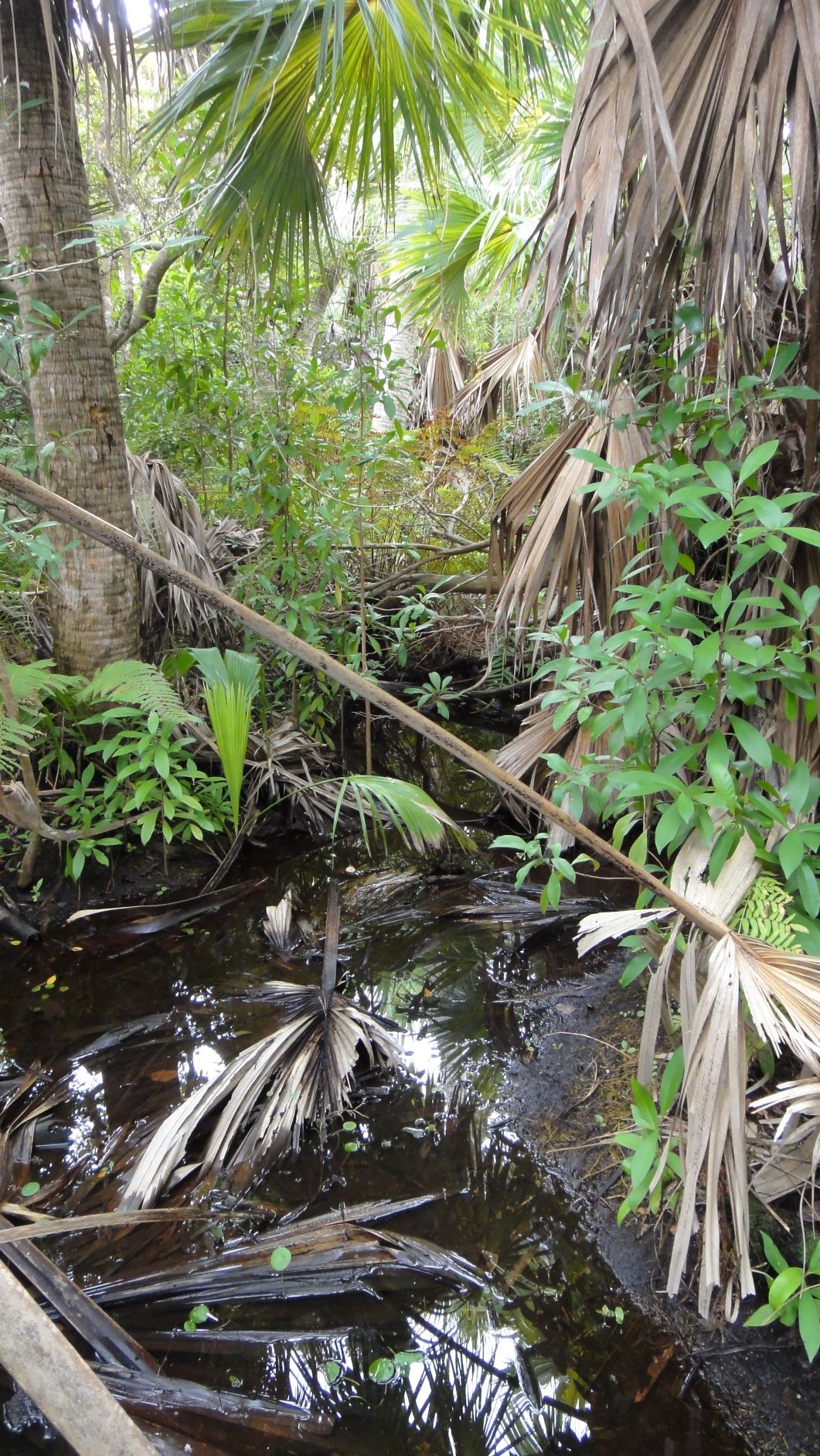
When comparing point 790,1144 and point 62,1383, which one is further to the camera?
point 790,1144

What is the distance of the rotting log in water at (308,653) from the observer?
940 millimetres

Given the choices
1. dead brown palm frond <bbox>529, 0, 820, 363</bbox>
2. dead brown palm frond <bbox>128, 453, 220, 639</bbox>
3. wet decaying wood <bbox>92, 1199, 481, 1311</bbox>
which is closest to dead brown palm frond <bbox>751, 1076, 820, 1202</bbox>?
wet decaying wood <bbox>92, 1199, 481, 1311</bbox>

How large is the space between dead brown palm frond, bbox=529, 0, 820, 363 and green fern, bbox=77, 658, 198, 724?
1.93 metres

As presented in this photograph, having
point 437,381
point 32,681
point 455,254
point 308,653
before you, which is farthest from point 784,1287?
point 437,381

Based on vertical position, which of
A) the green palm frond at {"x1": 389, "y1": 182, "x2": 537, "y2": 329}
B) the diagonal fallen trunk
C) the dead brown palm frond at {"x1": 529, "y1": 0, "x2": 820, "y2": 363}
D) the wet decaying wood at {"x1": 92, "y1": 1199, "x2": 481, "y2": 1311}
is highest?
the green palm frond at {"x1": 389, "y1": 182, "x2": 537, "y2": 329}

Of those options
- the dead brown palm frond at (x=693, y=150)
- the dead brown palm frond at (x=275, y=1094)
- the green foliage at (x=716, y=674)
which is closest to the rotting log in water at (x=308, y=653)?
the green foliage at (x=716, y=674)

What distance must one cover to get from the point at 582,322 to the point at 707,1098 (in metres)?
2.30

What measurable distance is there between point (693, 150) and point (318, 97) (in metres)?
1.95

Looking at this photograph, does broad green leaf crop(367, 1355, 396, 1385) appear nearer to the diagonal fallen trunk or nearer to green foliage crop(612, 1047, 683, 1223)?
green foliage crop(612, 1047, 683, 1223)

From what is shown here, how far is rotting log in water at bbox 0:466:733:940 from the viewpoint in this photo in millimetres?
940

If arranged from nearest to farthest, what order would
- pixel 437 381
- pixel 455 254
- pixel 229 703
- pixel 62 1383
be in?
1. pixel 62 1383
2. pixel 229 703
3. pixel 455 254
4. pixel 437 381

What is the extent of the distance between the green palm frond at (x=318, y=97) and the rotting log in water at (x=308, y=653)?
2397mm

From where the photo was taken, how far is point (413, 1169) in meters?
1.98

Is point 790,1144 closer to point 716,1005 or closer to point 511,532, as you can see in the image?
point 716,1005
